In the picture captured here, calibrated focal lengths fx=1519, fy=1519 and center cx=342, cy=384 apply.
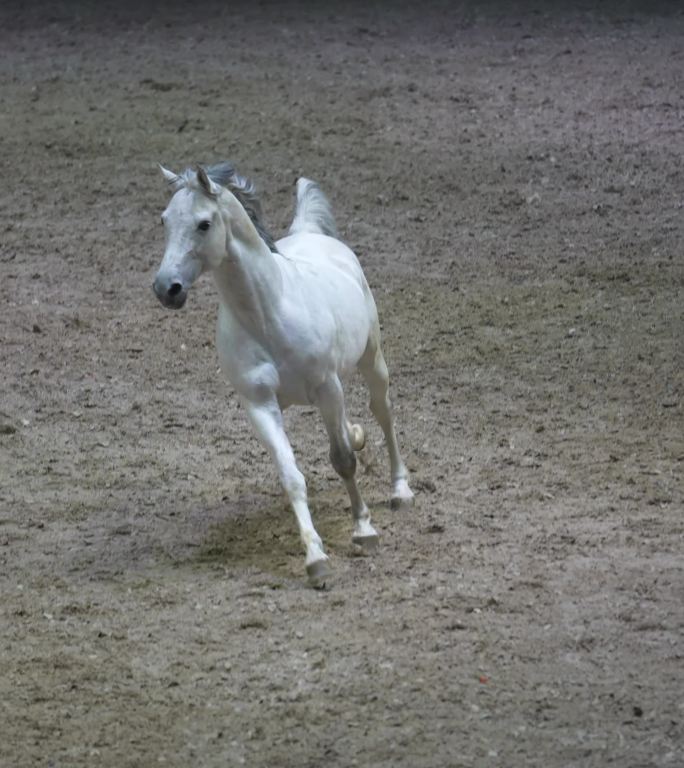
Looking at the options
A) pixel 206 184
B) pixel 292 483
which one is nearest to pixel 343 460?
pixel 292 483

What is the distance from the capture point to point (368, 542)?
6.13m

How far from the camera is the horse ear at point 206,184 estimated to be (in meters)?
5.63

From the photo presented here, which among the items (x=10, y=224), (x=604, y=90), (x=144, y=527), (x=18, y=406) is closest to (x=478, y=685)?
(x=144, y=527)

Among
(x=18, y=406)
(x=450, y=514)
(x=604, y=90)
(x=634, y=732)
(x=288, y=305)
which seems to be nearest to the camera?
(x=634, y=732)

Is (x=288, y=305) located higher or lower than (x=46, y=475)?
higher

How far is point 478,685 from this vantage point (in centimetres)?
496

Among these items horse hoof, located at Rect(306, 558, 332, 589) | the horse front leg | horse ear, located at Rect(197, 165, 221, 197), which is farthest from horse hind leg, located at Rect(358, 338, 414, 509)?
horse ear, located at Rect(197, 165, 221, 197)

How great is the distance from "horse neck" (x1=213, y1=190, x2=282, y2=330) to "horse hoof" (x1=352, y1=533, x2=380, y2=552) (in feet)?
3.17

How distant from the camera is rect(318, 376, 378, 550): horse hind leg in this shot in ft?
19.7

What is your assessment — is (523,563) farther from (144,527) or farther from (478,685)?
(144,527)

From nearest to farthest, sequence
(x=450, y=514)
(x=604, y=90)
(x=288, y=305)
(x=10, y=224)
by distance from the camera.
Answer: (x=288, y=305)
(x=450, y=514)
(x=10, y=224)
(x=604, y=90)

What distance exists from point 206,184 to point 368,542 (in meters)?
1.58

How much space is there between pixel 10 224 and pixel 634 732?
271 inches

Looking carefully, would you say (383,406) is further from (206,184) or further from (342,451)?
(206,184)
